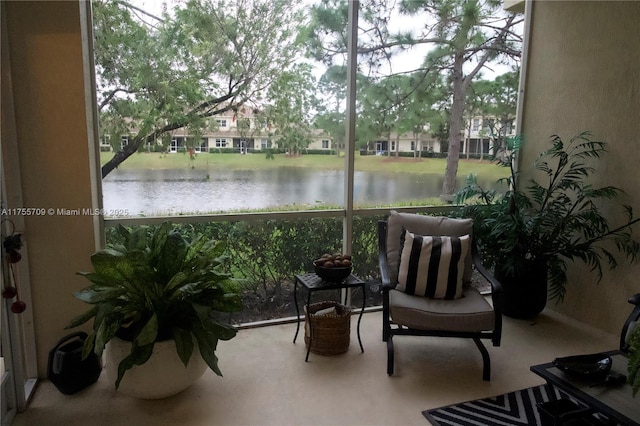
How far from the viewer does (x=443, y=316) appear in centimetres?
257

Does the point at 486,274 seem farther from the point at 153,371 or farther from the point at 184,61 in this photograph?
the point at 184,61

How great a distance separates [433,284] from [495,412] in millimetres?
839

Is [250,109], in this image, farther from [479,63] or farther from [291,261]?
[479,63]

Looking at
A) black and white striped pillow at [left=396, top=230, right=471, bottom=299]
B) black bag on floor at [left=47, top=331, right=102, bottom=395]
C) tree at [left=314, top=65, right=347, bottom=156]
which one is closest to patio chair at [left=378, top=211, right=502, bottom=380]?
black and white striped pillow at [left=396, top=230, right=471, bottom=299]

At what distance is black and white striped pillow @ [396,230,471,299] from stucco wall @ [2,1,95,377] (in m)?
2.01

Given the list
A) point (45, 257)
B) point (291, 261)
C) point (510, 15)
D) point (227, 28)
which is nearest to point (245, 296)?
point (291, 261)

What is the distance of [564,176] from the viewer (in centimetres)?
331

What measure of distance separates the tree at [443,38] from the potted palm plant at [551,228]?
588mm

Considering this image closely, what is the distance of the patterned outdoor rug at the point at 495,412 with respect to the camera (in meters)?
2.17

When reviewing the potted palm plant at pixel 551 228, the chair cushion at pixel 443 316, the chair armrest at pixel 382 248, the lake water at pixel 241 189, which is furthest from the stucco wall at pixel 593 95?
the chair armrest at pixel 382 248

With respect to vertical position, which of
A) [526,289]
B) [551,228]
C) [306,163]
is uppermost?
[306,163]

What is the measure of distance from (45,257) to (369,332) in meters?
2.19

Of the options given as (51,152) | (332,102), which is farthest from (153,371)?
(332,102)

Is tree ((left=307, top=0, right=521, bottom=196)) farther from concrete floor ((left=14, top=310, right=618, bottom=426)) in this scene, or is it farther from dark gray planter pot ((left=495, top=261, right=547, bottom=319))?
concrete floor ((left=14, top=310, right=618, bottom=426))
